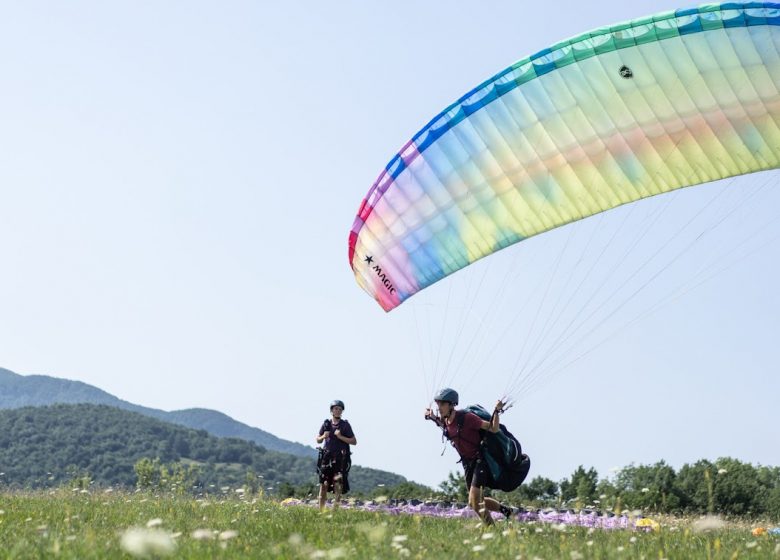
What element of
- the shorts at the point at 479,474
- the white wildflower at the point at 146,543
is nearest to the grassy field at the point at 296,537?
the white wildflower at the point at 146,543

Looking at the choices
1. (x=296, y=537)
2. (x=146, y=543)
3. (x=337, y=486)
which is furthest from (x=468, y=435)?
(x=146, y=543)

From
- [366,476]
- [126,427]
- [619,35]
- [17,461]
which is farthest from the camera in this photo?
[126,427]

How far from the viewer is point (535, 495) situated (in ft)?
82.6

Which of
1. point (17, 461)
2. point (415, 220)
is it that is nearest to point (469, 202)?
point (415, 220)

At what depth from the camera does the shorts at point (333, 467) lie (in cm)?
1559

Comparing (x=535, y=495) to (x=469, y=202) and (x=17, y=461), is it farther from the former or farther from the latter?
(x=17, y=461)

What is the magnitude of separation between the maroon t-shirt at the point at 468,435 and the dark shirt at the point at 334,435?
11.8 feet

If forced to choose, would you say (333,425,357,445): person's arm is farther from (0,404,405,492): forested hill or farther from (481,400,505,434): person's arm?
(0,404,405,492): forested hill

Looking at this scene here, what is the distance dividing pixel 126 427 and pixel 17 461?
1854cm

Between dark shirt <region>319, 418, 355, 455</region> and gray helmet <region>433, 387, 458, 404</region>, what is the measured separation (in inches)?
140

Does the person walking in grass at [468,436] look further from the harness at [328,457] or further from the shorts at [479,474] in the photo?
the harness at [328,457]

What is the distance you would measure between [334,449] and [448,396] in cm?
377

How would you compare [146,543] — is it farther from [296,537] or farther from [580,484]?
[580,484]

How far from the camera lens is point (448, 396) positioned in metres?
12.4
